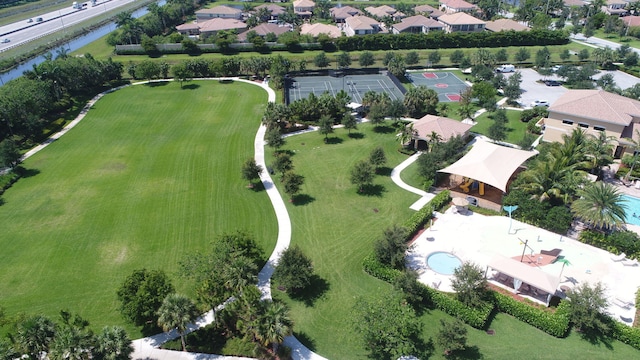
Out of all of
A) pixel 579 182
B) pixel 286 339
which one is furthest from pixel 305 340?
pixel 579 182

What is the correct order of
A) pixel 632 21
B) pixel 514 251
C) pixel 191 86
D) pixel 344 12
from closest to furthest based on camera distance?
pixel 514 251, pixel 191 86, pixel 632 21, pixel 344 12

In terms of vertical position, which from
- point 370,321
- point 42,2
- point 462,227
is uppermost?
point 42,2

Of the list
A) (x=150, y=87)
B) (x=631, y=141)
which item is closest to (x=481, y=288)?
(x=631, y=141)

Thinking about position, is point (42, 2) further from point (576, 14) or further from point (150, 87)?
point (576, 14)

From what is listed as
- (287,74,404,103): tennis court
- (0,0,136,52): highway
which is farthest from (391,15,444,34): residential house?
(0,0,136,52): highway

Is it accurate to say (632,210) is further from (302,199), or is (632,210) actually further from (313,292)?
(313,292)

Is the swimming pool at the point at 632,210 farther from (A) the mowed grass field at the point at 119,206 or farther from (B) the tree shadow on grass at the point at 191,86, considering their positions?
(B) the tree shadow on grass at the point at 191,86
